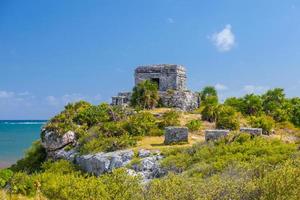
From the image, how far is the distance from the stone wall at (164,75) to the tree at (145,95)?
2210mm

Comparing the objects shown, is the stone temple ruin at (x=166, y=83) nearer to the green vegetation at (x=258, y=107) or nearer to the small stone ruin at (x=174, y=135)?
the green vegetation at (x=258, y=107)

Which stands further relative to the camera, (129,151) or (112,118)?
(112,118)

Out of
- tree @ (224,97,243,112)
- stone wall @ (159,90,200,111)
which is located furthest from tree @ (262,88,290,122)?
stone wall @ (159,90,200,111)

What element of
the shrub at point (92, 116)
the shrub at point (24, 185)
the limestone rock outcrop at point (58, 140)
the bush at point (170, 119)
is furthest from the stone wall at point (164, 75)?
the shrub at point (24, 185)

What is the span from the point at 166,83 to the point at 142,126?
10.4 m

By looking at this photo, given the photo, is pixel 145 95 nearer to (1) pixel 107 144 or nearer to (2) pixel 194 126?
(2) pixel 194 126

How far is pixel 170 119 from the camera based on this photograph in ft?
110

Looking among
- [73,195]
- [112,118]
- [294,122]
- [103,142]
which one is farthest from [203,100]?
[73,195]

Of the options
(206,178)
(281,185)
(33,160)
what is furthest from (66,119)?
(281,185)

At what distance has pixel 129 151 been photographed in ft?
89.1

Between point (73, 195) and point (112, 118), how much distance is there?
64.2 feet

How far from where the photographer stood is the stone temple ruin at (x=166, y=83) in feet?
132

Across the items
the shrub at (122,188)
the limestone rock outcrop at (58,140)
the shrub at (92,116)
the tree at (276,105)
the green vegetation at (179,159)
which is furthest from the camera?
the tree at (276,105)

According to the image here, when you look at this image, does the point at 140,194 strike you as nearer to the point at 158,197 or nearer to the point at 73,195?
the point at 158,197
